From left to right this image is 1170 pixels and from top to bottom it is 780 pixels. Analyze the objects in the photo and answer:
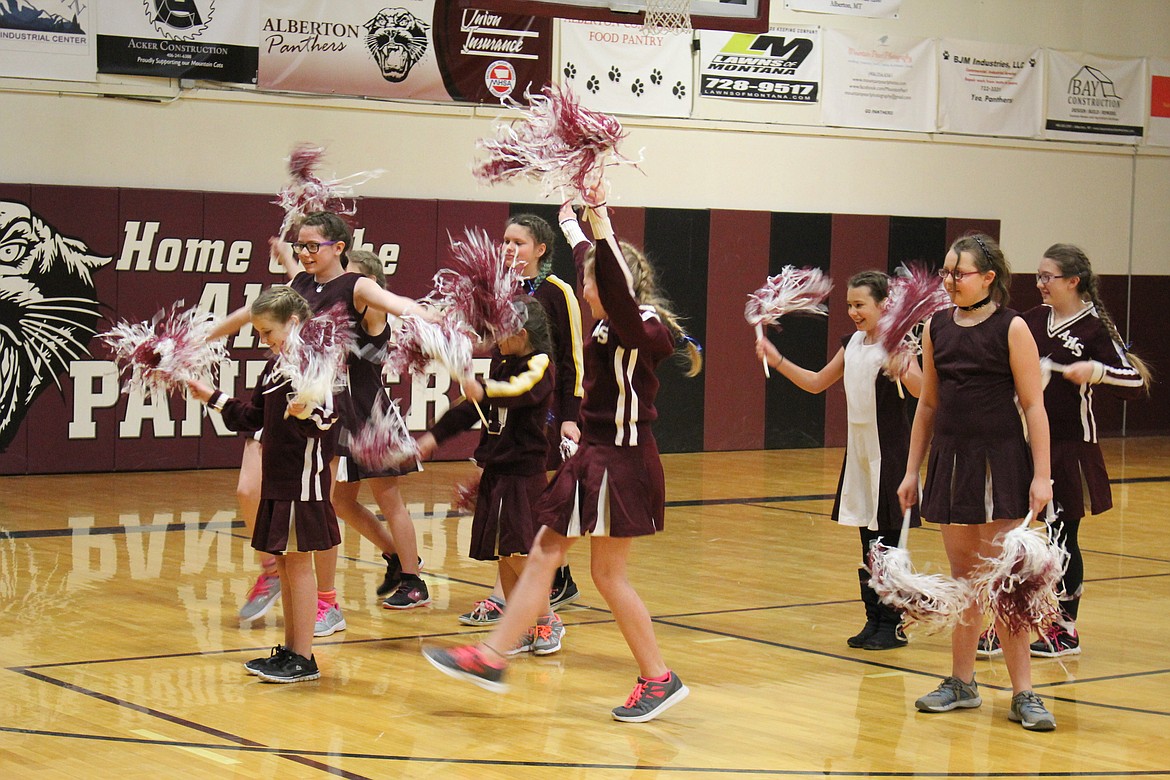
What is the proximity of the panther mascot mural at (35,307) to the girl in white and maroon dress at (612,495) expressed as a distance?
7998 millimetres

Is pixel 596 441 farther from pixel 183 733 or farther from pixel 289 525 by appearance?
pixel 183 733

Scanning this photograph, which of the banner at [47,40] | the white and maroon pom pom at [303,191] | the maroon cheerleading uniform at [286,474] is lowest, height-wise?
the maroon cheerleading uniform at [286,474]

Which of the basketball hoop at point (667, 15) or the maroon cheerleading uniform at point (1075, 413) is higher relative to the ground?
the basketball hoop at point (667, 15)

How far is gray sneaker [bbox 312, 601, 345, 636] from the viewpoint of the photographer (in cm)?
680

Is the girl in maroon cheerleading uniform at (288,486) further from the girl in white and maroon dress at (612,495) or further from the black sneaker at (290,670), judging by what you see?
the girl in white and maroon dress at (612,495)

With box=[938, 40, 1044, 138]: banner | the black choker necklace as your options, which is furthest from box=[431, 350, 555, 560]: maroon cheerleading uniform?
box=[938, 40, 1044, 138]: banner

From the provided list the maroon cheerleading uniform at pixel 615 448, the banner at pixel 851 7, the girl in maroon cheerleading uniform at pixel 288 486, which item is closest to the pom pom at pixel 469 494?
the girl in maroon cheerleading uniform at pixel 288 486

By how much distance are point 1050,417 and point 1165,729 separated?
5.41 ft

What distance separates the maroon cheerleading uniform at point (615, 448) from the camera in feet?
17.6

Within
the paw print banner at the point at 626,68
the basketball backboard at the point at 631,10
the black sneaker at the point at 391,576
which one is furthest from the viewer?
the paw print banner at the point at 626,68

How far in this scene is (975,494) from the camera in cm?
542

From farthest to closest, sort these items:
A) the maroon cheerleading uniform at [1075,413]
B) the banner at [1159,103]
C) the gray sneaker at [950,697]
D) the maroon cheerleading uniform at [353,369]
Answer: the banner at [1159,103] → the maroon cheerleading uniform at [353,369] → the maroon cheerleading uniform at [1075,413] → the gray sneaker at [950,697]

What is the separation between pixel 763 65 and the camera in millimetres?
15891

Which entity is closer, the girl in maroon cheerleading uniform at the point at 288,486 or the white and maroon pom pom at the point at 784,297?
the girl in maroon cheerleading uniform at the point at 288,486
